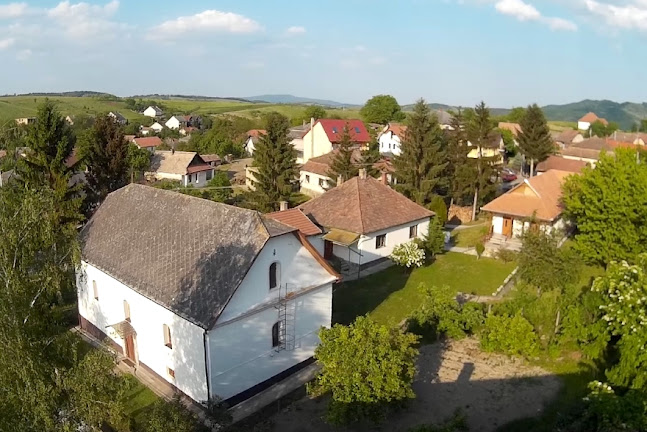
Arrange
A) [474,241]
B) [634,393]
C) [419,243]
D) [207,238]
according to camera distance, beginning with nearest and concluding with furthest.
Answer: [634,393] → [207,238] → [419,243] → [474,241]

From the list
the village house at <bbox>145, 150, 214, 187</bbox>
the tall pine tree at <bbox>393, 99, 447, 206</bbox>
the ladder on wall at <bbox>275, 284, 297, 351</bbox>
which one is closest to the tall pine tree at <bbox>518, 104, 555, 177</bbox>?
the tall pine tree at <bbox>393, 99, 447, 206</bbox>

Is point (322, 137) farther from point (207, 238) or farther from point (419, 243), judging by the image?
point (207, 238)

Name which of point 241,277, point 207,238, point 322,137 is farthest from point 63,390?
point 322,137

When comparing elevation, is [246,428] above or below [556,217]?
below

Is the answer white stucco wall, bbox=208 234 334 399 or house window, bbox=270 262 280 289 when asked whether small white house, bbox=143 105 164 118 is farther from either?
house window, bbox=270 262 280 289

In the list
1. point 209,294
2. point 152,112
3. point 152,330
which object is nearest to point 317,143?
point 152,330

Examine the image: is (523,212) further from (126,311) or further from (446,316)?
(126,311)
